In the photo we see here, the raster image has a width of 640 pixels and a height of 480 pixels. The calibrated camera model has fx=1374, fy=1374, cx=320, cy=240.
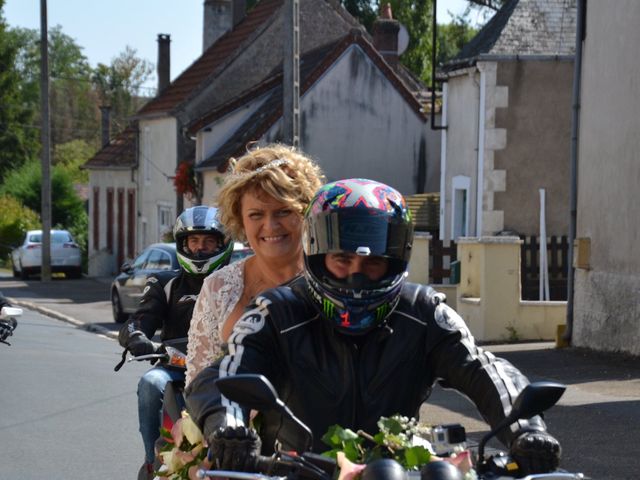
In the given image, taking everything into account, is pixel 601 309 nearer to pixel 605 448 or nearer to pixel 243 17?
pixel 605 448

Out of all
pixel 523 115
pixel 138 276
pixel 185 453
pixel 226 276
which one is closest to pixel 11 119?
pixel 138 276

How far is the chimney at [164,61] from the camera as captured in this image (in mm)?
51428

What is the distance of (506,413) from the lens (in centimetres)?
366

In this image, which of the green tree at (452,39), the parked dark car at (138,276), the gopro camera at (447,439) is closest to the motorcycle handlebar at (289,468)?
the gopro camera at (447,439)

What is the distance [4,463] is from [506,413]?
22.8 feet

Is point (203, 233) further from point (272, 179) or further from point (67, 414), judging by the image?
point (67, 414)

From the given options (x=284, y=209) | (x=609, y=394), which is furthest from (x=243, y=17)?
(x=284, y=209)

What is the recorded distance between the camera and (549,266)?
22.6m

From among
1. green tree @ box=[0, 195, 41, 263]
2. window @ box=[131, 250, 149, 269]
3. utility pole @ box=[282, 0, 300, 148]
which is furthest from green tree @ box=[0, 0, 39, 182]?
utility pole @ box=[282, 0, 300, 148]

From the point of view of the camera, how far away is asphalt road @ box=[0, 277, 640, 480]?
989cm

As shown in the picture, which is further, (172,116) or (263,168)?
(172,116)

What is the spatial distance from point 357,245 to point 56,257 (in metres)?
44.4

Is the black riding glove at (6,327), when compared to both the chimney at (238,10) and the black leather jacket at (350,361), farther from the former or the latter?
Result: the chimney at (238,10)

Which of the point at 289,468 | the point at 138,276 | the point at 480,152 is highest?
the point at 480,152
